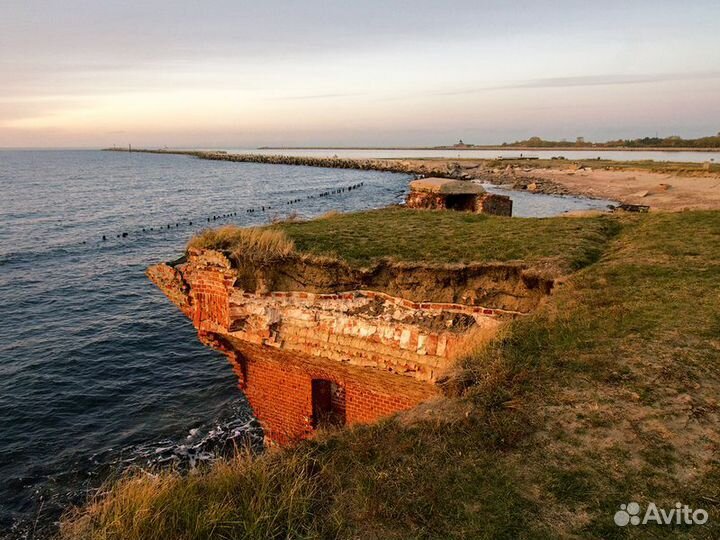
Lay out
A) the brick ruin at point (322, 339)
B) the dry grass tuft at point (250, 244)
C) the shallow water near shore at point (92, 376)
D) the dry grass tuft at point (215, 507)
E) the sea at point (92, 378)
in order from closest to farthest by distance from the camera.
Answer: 1. the dry grass tuft at point (215, 507)
2. the brick ruin at point (322, 339)
3. the dry grass tuft at point (250, 244)
4. the sea at point (92, 378)
5. the shallow water near shore at point (92, 376)

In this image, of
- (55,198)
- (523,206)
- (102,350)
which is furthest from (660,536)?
(55,198)

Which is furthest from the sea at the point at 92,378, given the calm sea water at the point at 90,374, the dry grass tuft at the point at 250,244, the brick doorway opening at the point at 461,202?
the brick doorway opening at the point at 461,202

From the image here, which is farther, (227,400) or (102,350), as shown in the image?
(102,350)

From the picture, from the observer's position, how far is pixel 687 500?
3.38 m

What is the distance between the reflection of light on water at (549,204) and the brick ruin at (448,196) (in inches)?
725

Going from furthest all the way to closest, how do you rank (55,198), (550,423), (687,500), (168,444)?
(55,198), (168,444), (550,423), (687,500)

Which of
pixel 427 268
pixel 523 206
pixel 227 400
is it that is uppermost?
pixel 427 268

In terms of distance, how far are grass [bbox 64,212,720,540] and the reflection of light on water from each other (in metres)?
31.2

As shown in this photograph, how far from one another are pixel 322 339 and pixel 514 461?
452 centimetres

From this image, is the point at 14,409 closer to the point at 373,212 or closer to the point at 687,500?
the point at 373,212

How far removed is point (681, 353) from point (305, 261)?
19.0 ft

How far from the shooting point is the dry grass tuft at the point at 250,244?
842 cm

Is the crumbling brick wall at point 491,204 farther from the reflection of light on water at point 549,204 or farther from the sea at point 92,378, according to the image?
the reflection of light on water at point 549,204

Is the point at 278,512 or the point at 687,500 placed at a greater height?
the point at 687,500
